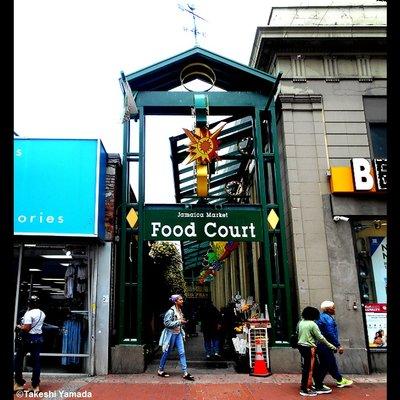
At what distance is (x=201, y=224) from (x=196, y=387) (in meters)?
3.97

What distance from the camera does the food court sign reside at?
10180mm

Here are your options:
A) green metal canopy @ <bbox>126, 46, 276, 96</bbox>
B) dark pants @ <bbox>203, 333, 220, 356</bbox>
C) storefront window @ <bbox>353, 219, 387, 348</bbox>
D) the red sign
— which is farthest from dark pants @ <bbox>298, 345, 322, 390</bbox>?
green metal canopy @ <bbox>126, 46, 276, 96</bbox>

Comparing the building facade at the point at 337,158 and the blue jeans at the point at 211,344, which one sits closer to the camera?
the building facade at the point at 337,158

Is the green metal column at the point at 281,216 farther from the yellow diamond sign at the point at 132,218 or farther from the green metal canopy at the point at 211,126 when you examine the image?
the yellow diamond sign at the point at 132,218

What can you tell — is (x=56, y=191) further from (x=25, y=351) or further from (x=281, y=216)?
(x=281, y=216)

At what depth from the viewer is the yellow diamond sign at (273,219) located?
10.4 metres

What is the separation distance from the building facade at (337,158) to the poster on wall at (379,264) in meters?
0.03

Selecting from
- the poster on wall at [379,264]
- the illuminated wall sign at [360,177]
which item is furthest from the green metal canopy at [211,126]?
the poster on wall at [379,264]

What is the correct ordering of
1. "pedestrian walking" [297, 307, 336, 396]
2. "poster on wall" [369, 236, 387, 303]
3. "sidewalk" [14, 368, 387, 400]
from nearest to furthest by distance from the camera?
"sidewalk" [14, 368, 387, 400] → "pedestrian walking" [297, 307, 336, 396] → "poster on wall" [369, 236, 387, 303]

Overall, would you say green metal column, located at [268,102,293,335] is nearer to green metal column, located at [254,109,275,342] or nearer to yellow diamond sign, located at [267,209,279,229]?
yellow diamond sign, located at [267,209,279,229]

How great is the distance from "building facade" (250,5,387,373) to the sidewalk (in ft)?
3.94

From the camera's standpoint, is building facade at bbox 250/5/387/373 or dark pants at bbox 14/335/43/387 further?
building facade at bbox 250/5/387/373

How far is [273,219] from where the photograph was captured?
10453mm

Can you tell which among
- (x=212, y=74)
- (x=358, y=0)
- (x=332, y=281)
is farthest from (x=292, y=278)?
(x=358, y=0)
